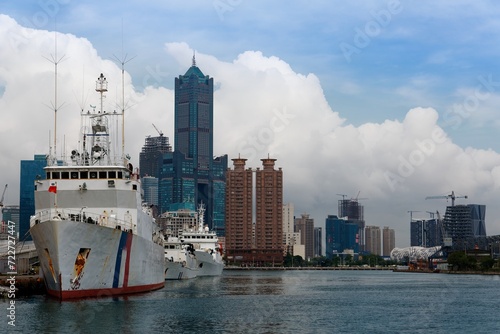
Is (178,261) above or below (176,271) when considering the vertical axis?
above

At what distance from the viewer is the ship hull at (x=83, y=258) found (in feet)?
177

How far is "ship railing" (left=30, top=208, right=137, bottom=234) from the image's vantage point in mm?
57344

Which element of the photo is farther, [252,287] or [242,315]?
[252,287]

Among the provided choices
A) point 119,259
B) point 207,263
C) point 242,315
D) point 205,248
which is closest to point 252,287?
point 207,263

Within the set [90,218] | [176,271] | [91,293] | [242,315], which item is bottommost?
[176,271]

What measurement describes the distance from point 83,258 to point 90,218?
359cm

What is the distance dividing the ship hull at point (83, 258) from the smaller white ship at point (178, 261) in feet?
160

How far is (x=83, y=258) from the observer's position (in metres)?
55.2

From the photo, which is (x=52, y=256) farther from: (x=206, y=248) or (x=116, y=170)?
(x=206, y=248)

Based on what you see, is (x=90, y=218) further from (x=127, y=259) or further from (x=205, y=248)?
(x=205, y=248)

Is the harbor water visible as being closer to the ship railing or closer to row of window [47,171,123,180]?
the ship railing

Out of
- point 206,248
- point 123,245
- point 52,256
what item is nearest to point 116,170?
point 123,245

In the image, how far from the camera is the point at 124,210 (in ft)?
208

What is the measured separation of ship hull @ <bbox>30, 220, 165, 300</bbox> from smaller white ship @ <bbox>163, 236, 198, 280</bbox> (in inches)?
1915
